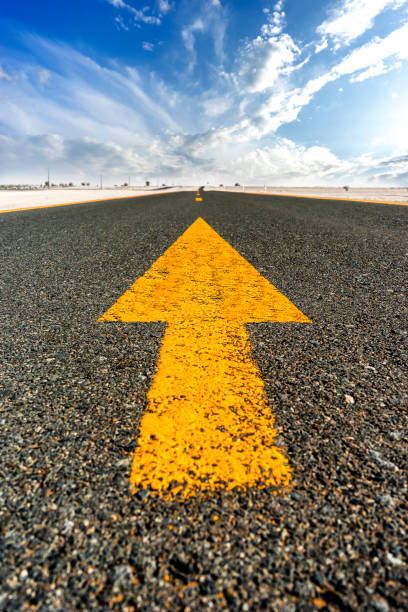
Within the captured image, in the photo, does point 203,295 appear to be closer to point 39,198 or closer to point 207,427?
point 207,427

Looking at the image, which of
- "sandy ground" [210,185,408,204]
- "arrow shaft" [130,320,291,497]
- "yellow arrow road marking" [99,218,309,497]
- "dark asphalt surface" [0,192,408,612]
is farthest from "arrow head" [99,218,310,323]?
"sandy ground" [210,185,408,204]

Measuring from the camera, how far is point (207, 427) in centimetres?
90

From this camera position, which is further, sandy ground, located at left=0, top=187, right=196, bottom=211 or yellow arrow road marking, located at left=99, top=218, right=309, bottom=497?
sandy ground, located at left=0, top=187, right=196, bottom=211

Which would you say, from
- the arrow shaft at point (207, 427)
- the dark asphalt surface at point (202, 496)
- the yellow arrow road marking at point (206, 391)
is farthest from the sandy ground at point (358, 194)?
the arrow shaft at point (207, 427)

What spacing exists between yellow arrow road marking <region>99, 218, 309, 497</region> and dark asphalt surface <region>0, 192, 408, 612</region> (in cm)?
4

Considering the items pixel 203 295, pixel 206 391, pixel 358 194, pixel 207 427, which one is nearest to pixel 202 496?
pixel 207 427

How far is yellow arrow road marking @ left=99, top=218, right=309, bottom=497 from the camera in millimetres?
770

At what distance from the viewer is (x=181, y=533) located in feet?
2.10

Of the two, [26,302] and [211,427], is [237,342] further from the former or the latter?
[26,302]

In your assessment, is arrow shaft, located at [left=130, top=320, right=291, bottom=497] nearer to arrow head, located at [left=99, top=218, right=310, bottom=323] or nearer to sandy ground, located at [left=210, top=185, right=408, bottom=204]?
arrow head, located at [left=99, top=218, right=310, bottom=323]

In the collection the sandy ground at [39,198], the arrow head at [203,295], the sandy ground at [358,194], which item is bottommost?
the arrow head at [203,295]

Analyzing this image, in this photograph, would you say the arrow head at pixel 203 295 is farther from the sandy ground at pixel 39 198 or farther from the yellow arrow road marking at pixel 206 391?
the sandy ground at pixel 39 198

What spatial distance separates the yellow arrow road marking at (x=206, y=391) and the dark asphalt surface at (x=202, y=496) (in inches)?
1.7

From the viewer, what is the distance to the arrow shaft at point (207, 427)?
0.76 meters
